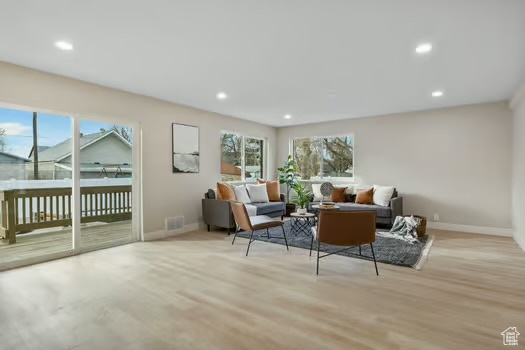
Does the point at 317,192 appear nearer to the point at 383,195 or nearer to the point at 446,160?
the point at 383,195

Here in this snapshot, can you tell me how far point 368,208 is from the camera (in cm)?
594

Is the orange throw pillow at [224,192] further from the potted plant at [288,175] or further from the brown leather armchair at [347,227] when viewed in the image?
the brown leather armchair at [347,227]

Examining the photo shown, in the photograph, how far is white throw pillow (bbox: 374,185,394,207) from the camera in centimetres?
596

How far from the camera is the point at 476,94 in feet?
16.0

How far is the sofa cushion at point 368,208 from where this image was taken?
5.76 m

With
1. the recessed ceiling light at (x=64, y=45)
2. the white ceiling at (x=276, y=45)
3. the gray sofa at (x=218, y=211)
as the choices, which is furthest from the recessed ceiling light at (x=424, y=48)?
the gray sofa at (x=218, y=211)

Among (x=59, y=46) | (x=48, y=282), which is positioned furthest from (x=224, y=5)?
(x=48, y=282)

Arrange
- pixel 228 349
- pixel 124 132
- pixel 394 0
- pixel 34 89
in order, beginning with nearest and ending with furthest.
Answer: pixel 228 349
pixel 394 0
pixel 34 89
pixel 124 132

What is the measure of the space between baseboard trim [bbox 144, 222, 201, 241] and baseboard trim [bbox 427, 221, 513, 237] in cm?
477

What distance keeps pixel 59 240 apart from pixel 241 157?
4.21m

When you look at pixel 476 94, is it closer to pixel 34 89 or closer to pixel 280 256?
pixel 280 256

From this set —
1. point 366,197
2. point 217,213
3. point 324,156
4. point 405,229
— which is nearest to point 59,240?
point 217,213

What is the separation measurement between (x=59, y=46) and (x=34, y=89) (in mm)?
1102

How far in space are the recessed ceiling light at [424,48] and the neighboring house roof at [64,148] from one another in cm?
442
